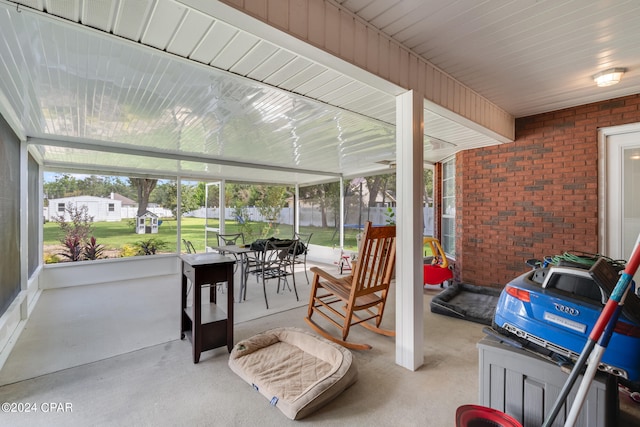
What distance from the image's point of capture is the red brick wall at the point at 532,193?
339 centimetres

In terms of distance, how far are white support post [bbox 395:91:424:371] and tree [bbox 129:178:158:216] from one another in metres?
5.82

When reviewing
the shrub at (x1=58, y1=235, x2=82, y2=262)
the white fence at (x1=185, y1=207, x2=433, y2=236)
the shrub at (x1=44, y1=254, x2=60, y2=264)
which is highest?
the white fence at (x1=185, y1=207, x2=433, y2=236)

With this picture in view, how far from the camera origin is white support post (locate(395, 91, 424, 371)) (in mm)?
2277

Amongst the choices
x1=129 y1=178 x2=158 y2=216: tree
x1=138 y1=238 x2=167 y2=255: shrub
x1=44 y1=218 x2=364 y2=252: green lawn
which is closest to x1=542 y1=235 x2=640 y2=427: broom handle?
x1=44 y1=218 x2=364 y2=252: green lawn

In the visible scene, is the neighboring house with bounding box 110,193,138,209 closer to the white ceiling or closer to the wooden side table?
the white ceiling

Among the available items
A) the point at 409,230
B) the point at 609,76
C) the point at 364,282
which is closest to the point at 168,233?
the point at 364,282

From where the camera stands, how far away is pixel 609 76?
2518mm

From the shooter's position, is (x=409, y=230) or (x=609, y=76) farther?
(x=609, y=76)

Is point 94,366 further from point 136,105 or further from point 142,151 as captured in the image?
point 142,151

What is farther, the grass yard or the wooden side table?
the grass yard

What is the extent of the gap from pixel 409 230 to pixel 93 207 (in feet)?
20.3

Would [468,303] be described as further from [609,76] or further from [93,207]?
[93,207]

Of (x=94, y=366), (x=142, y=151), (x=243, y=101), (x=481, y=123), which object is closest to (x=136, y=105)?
(x=243, y=101)

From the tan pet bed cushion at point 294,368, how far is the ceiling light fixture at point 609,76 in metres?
3.35
